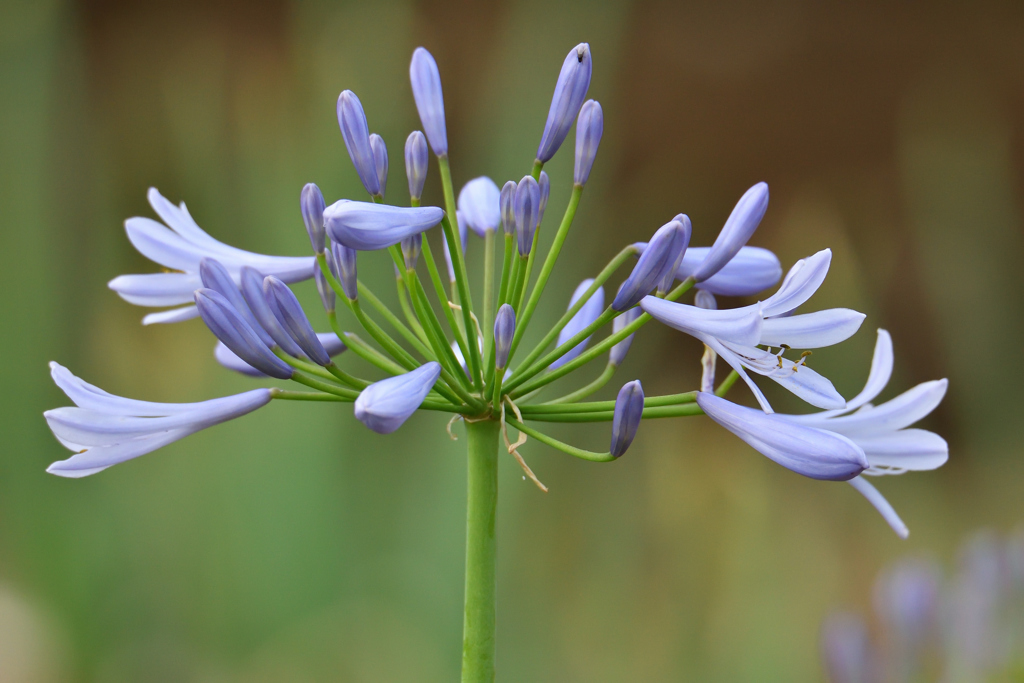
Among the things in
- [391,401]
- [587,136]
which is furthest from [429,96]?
[391,401]

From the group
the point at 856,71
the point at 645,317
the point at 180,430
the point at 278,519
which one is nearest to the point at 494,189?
the point at 645,317

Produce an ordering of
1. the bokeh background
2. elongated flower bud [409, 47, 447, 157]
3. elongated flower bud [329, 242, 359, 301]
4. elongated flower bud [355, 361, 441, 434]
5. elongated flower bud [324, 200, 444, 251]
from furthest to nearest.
→ the bokeh background, elongated flower bud [409, 47, 447, 157], elongated flower bud [329, 242, 359, 301], elongated flower bud [324, 200, 444, 251], elongated flower bud [355, 361, 441, 434]

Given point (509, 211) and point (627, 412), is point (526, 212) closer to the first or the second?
point (509, 211)

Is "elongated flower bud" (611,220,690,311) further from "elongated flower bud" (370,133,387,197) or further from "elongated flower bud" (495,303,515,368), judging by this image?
"elongated flower bud" (370,133,387,197)

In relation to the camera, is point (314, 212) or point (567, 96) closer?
point (314, 212)

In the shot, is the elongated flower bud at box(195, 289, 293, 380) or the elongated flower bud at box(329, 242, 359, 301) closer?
the elongated flower bud at box(195, 289, 293, 380)

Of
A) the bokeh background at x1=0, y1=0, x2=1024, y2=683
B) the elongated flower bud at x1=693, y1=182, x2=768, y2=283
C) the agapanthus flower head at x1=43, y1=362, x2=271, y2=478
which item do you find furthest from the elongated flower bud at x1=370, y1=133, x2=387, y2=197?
the bokeh background at x1=0, y1=0, x2=1024, y2=683
